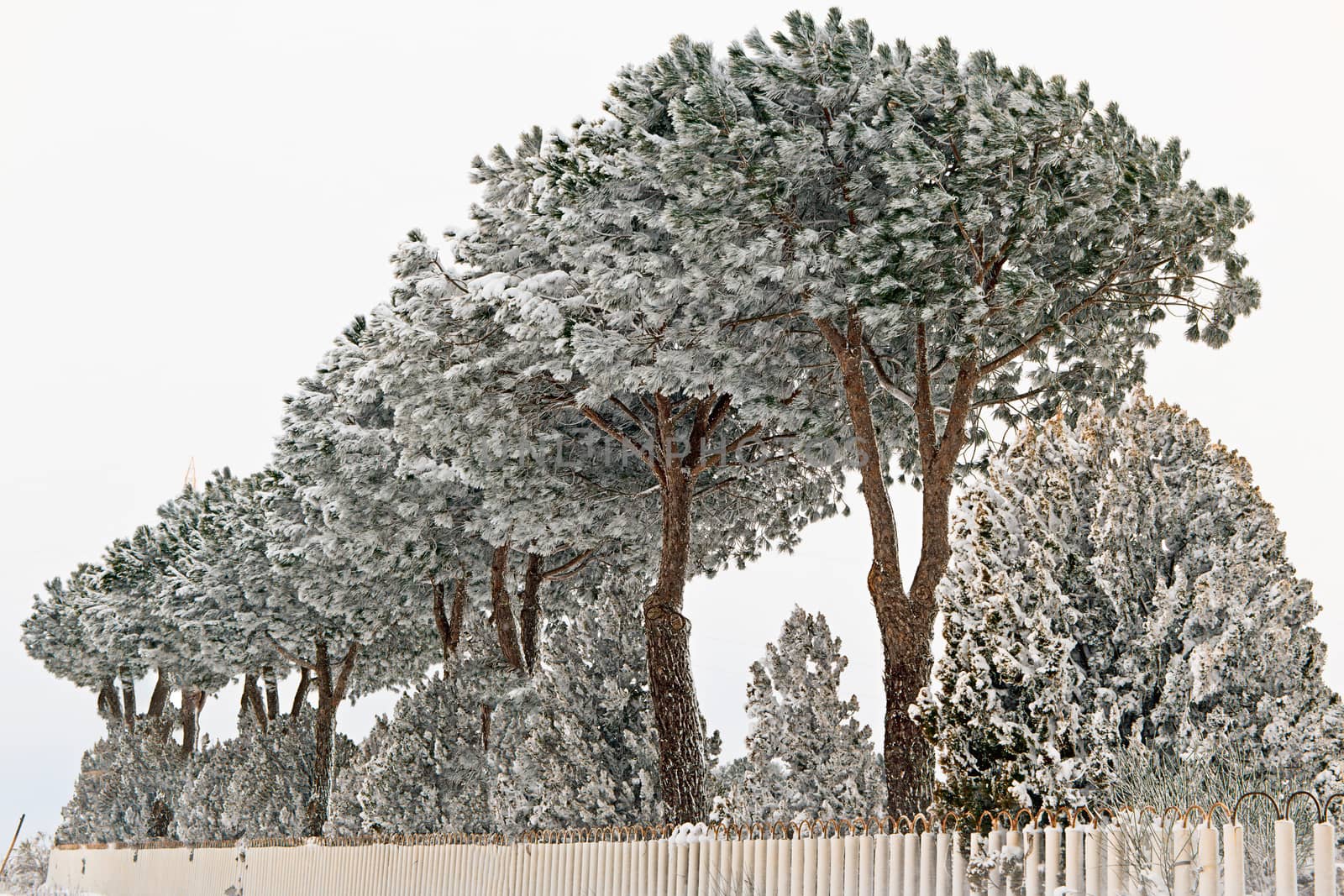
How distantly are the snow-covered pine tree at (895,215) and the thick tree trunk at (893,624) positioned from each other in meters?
0.02

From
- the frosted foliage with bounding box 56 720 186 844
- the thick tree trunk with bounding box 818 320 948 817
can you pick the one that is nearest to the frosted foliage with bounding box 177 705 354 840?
the frosted foliage with bounding box 56 720 186 844

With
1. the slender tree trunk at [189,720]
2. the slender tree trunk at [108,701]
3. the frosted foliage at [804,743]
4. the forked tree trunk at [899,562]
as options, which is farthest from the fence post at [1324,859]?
the slender tree trunk at [108,701]

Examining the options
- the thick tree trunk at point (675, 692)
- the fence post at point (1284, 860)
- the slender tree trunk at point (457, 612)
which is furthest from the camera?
the slender tree trunk at point (457, 612)

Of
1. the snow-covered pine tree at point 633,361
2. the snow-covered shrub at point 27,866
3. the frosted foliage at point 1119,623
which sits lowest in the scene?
the snow-covered shrub at point 27,866

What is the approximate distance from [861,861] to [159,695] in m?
37.2

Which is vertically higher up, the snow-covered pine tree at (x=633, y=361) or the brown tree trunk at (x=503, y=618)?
the snow-covered pine tree at (x=633, y=361)

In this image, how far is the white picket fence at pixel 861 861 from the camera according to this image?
6.97 meters

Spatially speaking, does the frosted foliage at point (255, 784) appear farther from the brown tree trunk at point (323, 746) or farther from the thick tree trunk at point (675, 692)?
the thick tree trunk at point (675, 692)

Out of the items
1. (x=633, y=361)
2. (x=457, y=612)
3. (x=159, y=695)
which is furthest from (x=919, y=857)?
(x=159, y=695)

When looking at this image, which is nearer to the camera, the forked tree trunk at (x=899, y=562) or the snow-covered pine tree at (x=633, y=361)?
the forked tree trunk at (x=899, y=562)

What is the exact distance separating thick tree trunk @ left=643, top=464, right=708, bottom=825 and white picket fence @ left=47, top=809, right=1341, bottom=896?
4.96ft

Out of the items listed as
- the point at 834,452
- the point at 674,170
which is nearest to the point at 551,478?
the point at 834,452

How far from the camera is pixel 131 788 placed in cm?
3800

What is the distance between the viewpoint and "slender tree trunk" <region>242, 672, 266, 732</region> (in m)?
38.6
